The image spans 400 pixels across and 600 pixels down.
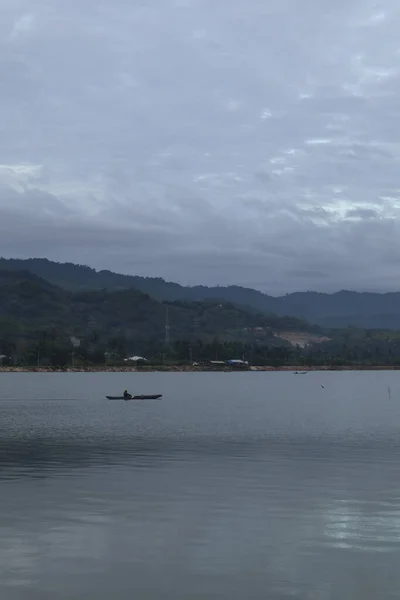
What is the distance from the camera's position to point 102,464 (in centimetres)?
4422

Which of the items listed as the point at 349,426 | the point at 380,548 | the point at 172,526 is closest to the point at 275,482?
the point at 172,526

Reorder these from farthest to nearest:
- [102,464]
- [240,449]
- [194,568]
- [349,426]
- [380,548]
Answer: [349,426] < [240,449] < [102,464] < [380,548] < [194,568]

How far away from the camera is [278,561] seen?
23531mm

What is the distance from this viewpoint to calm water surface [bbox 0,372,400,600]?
21.5m

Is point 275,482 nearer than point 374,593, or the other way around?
point 374,593

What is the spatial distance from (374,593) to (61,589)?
25.5 feet

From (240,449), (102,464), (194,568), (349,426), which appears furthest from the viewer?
(349,426)

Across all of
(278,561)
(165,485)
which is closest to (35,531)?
(278,561)

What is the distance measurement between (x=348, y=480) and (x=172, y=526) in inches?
518

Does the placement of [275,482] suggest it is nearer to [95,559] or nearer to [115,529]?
[115,529]

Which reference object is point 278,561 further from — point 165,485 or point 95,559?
point 165,485

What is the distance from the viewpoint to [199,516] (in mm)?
29672

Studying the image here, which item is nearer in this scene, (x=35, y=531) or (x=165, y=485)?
(x=35, y=531)

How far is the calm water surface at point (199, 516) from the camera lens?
70.6 feet
